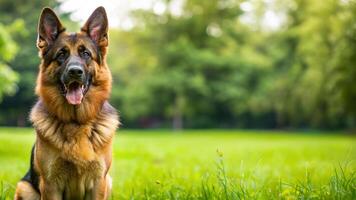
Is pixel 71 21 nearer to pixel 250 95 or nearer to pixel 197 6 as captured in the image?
pixel 197 6

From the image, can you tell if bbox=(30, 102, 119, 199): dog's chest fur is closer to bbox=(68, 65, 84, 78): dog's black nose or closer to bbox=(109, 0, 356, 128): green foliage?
A: bbox=(68, 65, 84, 78): dog's black nose

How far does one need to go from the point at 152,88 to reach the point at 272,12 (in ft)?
47.6

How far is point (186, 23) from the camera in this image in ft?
120

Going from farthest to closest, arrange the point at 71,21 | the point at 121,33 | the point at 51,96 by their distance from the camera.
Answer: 1. the point at 121,33
2. the point at 71,21
3. the point at 51,96

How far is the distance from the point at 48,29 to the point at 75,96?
75 centimetres

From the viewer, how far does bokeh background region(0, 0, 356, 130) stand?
32.8m

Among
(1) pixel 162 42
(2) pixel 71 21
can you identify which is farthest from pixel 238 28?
(2) pixel 71 21

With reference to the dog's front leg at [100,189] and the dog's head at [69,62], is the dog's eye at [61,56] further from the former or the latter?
the dog's front leg at [100,189]

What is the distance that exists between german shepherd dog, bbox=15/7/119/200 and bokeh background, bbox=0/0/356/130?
26.3 m

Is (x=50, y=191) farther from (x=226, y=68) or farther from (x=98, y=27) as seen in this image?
(x=226, y=68)

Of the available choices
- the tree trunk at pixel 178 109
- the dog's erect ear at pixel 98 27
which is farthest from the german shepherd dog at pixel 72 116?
the tree trunk at pixel 178 109

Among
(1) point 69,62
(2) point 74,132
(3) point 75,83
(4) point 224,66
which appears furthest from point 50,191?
(4) point 224,66

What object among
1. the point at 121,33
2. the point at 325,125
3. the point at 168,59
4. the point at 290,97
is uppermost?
the point at 121,33

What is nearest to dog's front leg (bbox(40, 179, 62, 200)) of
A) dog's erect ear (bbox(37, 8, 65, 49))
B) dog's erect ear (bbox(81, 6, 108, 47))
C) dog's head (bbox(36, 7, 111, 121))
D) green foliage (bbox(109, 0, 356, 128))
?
dog's head (bbox(36, 7, 111, 121))
